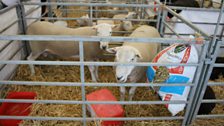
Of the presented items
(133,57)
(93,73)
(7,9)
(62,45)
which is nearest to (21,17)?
(7,9)

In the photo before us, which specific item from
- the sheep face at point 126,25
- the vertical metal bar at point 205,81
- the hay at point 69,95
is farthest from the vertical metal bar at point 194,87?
the sheep face at point 126,25

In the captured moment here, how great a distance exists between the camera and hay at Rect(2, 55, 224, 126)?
2.62 m

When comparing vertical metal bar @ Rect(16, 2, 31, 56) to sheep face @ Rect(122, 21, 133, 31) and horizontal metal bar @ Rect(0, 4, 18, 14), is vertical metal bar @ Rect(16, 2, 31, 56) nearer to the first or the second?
horizontal metal bar @ Rect(0, 4, 18, 14)

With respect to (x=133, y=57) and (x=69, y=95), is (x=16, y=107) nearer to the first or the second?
(x=69, y=95)

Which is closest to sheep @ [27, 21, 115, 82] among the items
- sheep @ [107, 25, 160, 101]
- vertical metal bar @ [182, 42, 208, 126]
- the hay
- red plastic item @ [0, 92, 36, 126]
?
the hay

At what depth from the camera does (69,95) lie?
3053 millimetres

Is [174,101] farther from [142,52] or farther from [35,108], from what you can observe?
[35,108]

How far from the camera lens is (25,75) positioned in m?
3.52

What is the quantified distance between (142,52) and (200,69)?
38.2 inches

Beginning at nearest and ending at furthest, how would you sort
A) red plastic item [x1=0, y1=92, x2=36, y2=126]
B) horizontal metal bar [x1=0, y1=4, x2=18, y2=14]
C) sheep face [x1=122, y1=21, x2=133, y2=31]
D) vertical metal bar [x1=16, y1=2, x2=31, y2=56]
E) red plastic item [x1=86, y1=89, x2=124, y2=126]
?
red plastic item [x1=86, y1=89, x2=124, y2=126], red plastic item [x1=0, y1=92, x2=36, y2=126], horizontal metal bar [x1=0, y1=4, x2=18, y2=14], vertical metal bar [x1=16, y1=2, x2=31, y2=56], sheep face [x1=122, y1=21, x2=133, y2=31]

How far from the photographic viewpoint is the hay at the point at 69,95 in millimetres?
2617

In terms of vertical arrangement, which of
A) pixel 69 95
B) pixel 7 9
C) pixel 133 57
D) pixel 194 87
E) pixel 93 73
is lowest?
pixel 69 95

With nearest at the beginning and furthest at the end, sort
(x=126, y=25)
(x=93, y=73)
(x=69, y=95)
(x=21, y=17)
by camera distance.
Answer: (x=69, y=95) < (x=93, y=73) < (x=21, y=17) < (x=126, y=25)

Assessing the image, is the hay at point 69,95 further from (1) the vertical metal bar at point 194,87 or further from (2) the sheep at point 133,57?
(2) the sheep at point 133,57
